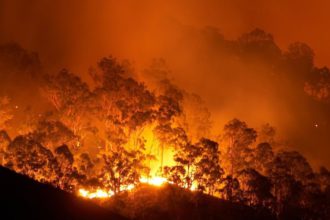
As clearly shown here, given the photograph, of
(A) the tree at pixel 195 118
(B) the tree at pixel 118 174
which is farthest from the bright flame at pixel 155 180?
(A) the tree at pixel 195 118

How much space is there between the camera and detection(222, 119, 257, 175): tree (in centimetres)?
3903

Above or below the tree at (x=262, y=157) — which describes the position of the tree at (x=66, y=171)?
below

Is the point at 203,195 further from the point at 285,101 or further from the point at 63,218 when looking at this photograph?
the point at 285,101

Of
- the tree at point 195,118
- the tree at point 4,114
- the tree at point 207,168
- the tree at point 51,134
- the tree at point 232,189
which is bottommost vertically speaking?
the tree at point 232,189

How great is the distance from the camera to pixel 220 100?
210ft

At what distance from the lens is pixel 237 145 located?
1545 inches

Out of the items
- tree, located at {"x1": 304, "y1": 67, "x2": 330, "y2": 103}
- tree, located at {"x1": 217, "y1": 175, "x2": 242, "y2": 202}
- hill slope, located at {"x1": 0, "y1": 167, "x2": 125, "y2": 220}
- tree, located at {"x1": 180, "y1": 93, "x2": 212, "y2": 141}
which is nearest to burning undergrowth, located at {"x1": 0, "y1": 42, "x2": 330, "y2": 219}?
tree, located at {"x1": 217, "y1": 175, "x2": 242, "y2": 202}

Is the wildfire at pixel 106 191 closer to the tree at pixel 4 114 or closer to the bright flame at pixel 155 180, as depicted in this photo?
the bright flame at pixel 155 180

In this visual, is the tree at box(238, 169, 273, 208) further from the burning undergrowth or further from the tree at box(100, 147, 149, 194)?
the tree at box(100, 147, 149, 194)

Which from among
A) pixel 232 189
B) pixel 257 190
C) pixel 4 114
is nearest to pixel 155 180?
pixel 232 189

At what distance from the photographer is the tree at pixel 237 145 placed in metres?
39.0

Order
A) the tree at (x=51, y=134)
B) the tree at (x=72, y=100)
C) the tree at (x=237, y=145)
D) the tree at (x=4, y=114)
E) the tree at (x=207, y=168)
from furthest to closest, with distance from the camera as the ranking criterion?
the tree at (x=4, y=114), the tree at (x=237, y=145), the tree at (x=72, y=100), the tree at (x=51, y=134), the tree at (x=207, y=168)

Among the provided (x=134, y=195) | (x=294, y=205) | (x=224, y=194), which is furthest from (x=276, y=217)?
(x=134, y=195)

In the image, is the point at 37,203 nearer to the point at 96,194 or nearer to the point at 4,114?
the point at 96,194
